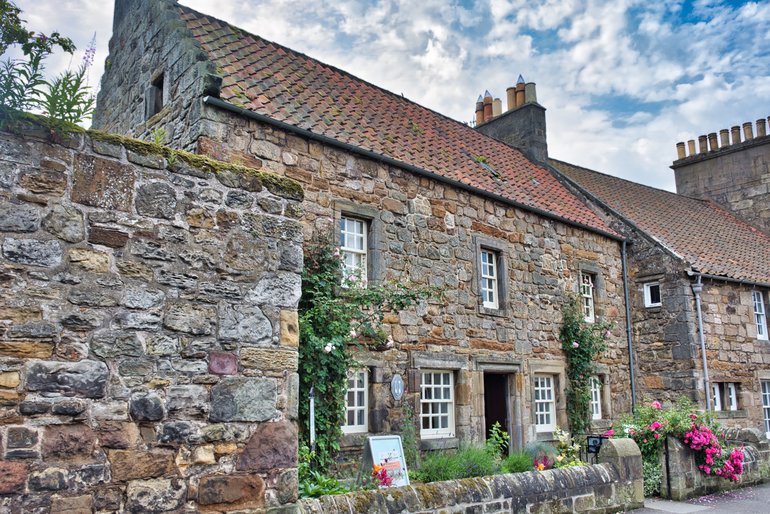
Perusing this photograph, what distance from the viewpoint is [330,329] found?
9.41 meters

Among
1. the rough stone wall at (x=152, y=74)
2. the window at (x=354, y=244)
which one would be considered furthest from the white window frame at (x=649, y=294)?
the rough stone wall at (x=152, y=74)

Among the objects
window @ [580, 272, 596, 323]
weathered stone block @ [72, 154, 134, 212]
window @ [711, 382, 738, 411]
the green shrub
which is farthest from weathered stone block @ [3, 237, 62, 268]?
window @ [711, 382, 738, 411]

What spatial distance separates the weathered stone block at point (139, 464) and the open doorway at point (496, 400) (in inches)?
373

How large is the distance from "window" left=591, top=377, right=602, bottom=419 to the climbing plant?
715cm

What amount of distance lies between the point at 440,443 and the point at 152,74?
792 centimetres

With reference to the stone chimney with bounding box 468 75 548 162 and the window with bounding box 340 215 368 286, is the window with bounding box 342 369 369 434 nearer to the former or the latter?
the window with bounding box 340 215 368 286

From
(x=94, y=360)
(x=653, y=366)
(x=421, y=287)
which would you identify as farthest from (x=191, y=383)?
(x=653, y=366)

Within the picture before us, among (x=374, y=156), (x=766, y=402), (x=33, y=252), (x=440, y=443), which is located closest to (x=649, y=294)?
(x=766, y=402)

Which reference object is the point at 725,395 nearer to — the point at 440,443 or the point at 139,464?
the point at 440,443

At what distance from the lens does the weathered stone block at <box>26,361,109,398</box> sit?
4020mm

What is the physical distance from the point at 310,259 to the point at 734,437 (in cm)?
845

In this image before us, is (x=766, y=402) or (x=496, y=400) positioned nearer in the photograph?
(x=496, y=400)

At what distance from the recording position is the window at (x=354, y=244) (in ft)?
35.4

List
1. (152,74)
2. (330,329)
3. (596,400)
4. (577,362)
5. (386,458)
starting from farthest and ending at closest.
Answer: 1. (596,400)
2. (577,362)
3. (152,74)
4. (330,329)
5. (386,458)
